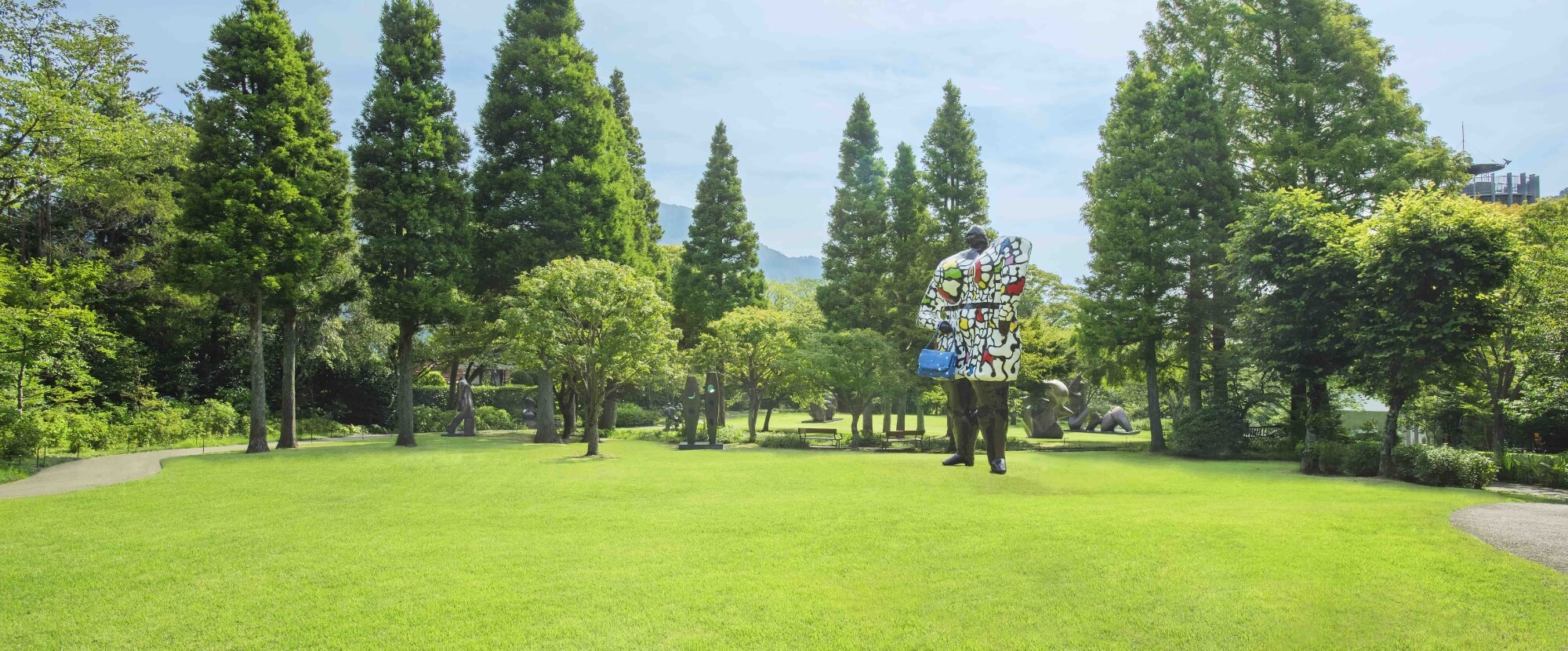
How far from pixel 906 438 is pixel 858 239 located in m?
8.18

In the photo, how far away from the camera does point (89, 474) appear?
1334 centimetres

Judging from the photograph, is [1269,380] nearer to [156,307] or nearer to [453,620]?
[453,620]

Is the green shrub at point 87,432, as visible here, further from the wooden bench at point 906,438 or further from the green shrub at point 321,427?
the wooden bench at point 906,438

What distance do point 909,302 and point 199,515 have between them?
19.7 m

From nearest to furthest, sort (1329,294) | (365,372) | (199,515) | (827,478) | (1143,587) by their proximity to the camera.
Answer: (1143,587)
(199,515)
(827,478)
(1329,294)
(365,372)

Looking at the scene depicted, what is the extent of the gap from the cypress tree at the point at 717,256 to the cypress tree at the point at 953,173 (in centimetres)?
1034

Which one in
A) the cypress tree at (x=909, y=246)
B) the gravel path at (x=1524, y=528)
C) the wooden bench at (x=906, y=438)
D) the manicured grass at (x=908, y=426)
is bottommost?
the manicured grass at (x=908, y=426)

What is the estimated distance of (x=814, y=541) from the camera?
8.40 meters

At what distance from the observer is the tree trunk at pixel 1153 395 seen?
72.7ft

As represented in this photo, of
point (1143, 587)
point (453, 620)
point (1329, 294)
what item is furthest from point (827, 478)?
point (1329, 294)

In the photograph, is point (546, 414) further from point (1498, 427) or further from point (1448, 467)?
point (1498, 427)

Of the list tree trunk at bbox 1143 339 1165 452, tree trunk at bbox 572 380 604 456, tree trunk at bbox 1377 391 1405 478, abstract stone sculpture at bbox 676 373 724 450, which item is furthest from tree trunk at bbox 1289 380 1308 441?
tree trunk at bbox 572 380 604 456

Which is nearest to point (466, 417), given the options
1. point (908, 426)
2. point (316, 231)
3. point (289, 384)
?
point (289, 384)

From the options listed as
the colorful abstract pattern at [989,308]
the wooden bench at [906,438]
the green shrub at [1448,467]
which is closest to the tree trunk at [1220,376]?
the green shrub at [1448,467]
